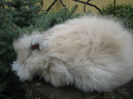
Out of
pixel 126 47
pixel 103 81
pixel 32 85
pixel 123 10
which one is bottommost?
pixel 123 10

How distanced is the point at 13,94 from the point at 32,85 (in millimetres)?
301

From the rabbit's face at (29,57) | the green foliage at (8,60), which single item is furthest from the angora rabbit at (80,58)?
the green foliage at (8,60)

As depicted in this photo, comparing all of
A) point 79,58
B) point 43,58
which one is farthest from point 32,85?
point 79,58

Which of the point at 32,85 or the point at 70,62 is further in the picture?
the point at 32,85

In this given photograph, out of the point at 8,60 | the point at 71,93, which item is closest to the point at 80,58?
the point at 71,93

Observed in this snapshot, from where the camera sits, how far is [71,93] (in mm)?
948

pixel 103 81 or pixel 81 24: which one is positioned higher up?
pixel 81 24

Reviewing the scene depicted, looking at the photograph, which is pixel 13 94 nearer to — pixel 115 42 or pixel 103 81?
pixel 103 81

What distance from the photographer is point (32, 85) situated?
102 cm

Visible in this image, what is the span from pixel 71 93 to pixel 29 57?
1.08 ft

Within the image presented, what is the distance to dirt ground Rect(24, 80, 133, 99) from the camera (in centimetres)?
92

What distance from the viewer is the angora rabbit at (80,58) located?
90 centimetres

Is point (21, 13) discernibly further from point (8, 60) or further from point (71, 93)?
point (71, 93)

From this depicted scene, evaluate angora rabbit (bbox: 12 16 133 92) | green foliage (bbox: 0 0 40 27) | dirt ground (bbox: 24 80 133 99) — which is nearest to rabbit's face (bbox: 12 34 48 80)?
angora rabbit (bbox: 12 16 133 92)
